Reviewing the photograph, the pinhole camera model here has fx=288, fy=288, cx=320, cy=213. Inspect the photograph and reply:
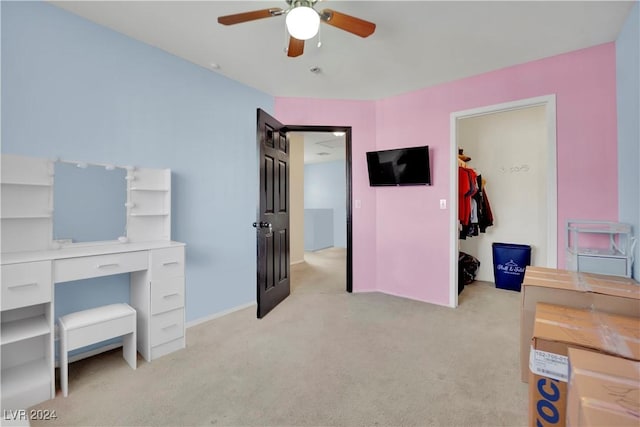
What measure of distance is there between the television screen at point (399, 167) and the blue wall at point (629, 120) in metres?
1.44

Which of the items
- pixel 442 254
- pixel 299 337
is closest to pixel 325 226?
pixel 442 254

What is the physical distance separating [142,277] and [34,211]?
745 mm

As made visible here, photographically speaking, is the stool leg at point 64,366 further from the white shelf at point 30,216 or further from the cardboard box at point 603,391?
the cardboard box at point 603,391

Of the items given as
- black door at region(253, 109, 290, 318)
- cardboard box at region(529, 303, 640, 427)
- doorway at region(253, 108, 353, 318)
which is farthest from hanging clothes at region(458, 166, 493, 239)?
cardboard box at region(529, 303, 640, 427)

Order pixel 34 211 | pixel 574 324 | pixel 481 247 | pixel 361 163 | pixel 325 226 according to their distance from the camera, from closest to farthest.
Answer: pixel 574 324 → pixel 34 211 → pixel 361 163 → pixel 481 247 → pixel 325 226

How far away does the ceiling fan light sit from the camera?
151 cm

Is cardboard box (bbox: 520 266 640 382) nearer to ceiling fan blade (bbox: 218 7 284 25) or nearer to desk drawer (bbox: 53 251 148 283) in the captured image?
ceiling fan blade (bbox: 218 7 284 25)

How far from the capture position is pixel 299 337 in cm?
233

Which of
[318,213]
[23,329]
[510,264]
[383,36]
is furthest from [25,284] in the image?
[318,213]

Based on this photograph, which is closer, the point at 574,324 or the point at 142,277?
the point at 574,324

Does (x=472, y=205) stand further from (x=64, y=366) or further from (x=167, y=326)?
(x=64, y=366)

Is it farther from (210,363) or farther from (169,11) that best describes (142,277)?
(169,11)

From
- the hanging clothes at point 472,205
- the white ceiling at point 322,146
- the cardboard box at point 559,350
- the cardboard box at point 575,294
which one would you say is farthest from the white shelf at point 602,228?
the white ceiling at point 322,146

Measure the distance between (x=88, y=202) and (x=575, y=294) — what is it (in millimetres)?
3075
